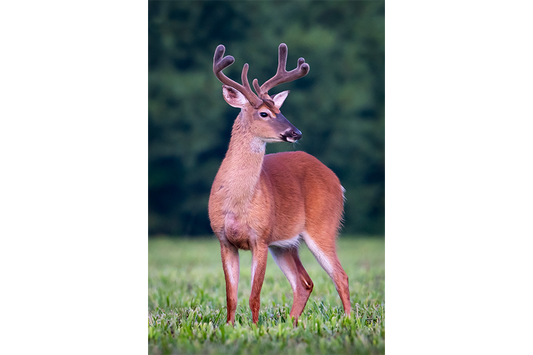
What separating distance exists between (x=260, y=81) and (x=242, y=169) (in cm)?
507

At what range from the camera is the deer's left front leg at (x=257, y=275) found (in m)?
3.45

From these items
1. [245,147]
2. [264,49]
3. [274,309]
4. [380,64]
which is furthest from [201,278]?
[380,64]

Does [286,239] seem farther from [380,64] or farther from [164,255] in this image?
[380,64]

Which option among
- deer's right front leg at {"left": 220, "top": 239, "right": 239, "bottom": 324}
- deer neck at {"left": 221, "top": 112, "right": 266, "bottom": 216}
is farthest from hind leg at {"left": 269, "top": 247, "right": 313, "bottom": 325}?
deer neck at {"left": 221, "top": 112, "right": 266, "bottom": 216}

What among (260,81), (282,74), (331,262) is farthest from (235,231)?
(260,81)

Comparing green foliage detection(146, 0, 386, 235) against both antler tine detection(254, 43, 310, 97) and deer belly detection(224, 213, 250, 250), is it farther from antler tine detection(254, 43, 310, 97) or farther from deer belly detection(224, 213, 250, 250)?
deer belly detection(224, 213, 250, 250)

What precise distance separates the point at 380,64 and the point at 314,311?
5800mm

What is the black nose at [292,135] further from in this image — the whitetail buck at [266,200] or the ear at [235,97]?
the ear at [235,97]

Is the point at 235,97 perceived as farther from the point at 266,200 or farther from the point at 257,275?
the point at 257,275

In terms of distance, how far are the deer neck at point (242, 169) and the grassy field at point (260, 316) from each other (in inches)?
26.9

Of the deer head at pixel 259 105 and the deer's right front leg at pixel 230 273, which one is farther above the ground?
the deer head at pixel 259 105

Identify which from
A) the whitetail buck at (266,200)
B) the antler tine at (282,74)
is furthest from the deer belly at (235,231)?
the antler tine at (282,74)

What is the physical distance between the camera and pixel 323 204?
4.14 m

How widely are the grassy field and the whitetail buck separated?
0.24m
